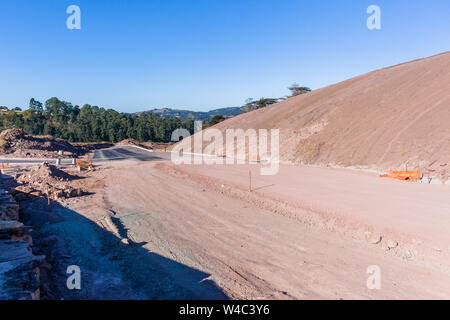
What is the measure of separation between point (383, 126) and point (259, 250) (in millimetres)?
20787

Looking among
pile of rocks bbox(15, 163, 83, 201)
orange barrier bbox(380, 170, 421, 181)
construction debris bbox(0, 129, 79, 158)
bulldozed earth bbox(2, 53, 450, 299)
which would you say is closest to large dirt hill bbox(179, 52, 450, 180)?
bulldozed earth bbox(2, 53, 450, 299)

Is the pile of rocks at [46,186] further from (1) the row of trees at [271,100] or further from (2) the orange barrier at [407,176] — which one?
(1) the row of trees at [271,100]

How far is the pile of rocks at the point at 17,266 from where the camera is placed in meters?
4.14

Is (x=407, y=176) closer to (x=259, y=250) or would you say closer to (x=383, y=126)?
(x=383, y=126)

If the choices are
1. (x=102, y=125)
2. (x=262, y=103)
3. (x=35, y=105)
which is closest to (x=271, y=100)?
(x=262, y=103)

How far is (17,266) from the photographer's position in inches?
190

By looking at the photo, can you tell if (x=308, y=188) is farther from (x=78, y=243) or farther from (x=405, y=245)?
(x=78, y=243)

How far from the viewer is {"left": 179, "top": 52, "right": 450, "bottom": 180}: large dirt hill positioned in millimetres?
18470

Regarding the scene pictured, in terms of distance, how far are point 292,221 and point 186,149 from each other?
136ft

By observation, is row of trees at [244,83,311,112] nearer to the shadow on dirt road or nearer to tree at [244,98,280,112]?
tree at [244,98,280,112]

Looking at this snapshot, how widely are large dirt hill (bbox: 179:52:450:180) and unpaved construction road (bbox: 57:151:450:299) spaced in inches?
276

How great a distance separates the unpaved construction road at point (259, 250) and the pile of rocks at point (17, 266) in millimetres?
1900

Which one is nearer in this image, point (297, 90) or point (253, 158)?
point (253, 158)
